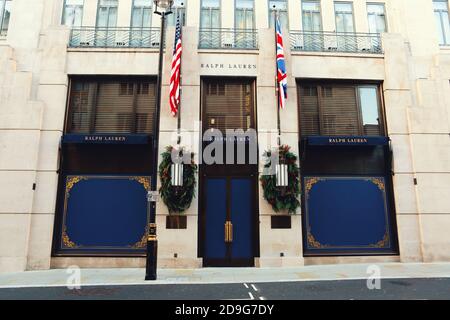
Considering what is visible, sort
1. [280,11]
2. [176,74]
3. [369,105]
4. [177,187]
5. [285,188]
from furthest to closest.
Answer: [280,11] → [369,105] → [176,74] → [285,188] → [177,187]

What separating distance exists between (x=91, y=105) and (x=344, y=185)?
11.7 meters

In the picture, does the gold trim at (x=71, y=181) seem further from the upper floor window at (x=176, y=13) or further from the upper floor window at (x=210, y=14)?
the upper floor window at (x=210, y=14)

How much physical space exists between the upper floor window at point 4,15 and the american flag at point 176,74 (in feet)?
27.9

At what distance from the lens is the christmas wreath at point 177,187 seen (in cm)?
1280

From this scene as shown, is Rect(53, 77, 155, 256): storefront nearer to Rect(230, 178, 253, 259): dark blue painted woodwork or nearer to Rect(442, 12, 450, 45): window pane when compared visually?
Rect(230, 178, 253, 259): dark blue painted woodwork

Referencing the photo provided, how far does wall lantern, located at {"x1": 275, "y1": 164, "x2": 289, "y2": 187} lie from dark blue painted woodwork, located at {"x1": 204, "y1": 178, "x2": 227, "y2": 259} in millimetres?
2272

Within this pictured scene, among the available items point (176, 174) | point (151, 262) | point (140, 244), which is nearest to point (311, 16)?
point (176, 174)

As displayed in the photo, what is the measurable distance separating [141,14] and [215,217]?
34.0 ft

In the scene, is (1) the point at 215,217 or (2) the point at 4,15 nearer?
(1) the point at 215,217

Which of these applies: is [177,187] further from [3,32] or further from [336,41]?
[3,32]

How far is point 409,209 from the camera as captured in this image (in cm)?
1368

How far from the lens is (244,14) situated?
15727 mm

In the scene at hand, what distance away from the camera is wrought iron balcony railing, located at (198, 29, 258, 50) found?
15.0m
